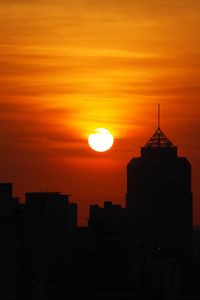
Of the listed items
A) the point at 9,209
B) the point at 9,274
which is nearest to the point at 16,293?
the point at 9,274

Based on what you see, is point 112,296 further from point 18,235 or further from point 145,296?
point 18,235

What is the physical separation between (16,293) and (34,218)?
12977mm

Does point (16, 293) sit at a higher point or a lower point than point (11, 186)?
lower

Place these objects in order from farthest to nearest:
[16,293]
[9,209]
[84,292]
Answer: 1. [84,292]
2. [9,209]
3. [16,293]

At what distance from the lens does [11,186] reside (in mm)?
188375

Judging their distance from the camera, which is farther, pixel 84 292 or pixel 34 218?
pixel 84 292

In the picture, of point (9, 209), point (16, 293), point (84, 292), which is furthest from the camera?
point (84, 292)

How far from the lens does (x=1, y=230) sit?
178m

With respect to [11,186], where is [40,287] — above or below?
below

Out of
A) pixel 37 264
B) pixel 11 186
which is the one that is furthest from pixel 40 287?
pixel 11 186

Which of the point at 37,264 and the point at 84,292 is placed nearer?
the point at 37,264

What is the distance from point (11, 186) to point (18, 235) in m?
10.6

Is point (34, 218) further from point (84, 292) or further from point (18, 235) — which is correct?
point (84, 292)

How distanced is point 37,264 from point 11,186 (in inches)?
515
